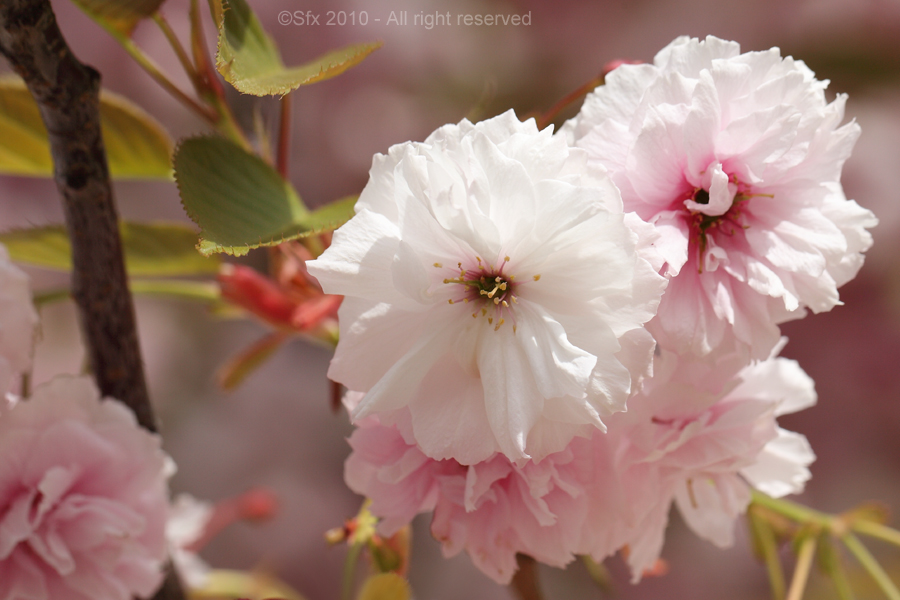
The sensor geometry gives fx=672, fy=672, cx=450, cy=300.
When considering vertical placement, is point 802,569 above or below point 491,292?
below

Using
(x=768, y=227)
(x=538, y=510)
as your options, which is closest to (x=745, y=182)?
(x=768, y=227)

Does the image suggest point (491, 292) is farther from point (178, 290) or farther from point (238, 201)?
point (178, 290)

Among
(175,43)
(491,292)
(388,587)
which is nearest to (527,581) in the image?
(388,587)

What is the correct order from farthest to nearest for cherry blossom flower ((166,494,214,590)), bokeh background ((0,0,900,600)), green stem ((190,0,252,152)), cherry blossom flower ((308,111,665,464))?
bokeh background ((0,0,900,600)) < cherry blossom flower ((166,494,214,590)) < green stem ((190,0,252,152)) < cherry blossom flower ((308,111,665,464))

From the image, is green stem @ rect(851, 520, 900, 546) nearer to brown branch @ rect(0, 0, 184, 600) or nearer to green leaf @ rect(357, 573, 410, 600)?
green leaf @ rect(357, 573, 410, 600)

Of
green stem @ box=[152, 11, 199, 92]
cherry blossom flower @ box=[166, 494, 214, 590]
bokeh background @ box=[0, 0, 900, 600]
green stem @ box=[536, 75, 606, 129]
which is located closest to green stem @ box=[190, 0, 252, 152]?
green stem @ box=[152, 11, 199, 92]
